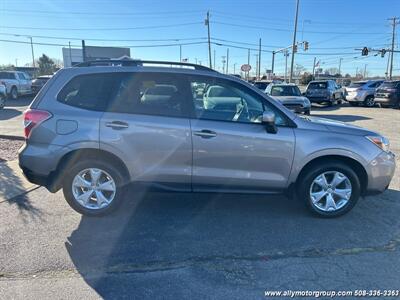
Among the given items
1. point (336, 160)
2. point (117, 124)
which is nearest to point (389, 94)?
point (336, 160)

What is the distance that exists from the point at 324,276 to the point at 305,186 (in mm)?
1347

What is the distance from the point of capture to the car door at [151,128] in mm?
4070

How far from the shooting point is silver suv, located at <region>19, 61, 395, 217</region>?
13.4 feet

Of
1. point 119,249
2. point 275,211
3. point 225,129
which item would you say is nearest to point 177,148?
point 225,129

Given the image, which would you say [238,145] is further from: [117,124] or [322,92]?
A: [322,92]

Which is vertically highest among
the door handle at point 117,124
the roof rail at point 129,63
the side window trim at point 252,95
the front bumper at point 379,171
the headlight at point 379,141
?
the roof rail at point 129,63

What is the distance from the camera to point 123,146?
4102 mm

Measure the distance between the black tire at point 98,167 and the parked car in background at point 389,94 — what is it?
21.5 metres

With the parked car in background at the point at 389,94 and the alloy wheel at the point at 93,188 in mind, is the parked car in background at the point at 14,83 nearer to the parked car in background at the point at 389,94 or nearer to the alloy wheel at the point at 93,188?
the alloy wheel at the point at 93,188

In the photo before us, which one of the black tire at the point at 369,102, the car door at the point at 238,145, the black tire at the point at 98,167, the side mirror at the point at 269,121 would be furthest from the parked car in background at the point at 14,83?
the black tire at the point at 369,102

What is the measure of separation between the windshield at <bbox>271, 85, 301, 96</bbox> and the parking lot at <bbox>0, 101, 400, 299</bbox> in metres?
12.2

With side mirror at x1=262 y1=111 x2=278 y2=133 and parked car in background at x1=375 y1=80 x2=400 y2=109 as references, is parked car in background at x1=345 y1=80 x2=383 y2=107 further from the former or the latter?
side mirror at x1=262 y1=111 x2=278 y2=133

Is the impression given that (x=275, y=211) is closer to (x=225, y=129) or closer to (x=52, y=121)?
(x=225, y=129)

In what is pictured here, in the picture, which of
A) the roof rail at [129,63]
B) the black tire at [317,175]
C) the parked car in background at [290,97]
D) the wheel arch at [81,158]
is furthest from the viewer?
the parked car in background at [290,97]
